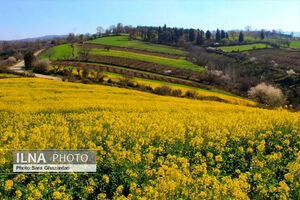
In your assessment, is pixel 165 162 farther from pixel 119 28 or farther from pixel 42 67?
pixel 119 28

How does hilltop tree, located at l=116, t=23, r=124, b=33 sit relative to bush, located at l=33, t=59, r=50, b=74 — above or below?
above

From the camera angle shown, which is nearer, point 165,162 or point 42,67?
point 165,162

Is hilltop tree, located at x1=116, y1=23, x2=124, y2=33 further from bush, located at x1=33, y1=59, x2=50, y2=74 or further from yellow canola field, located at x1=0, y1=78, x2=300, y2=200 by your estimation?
yellow canola field, located at x1=0, y1=78, x2=300, y2=200

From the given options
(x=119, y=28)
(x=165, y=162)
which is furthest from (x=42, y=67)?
(x=119, y=28)

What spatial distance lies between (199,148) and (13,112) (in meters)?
11.7

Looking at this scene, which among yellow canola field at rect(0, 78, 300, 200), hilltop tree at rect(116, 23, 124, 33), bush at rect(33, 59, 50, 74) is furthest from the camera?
hilltop tree at rect(116, 23, 124, 33)

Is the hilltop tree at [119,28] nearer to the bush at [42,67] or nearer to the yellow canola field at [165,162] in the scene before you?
the bush at [42,67]

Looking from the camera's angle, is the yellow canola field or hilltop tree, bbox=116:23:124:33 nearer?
the yellow canola field

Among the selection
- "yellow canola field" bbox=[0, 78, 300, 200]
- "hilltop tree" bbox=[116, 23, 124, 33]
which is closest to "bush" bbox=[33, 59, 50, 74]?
"yellow canola field" bbox=[0, 78, 300, 200]

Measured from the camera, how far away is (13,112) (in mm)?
14031

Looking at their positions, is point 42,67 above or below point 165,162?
above

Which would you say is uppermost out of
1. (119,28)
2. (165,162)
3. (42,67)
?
(119,28)

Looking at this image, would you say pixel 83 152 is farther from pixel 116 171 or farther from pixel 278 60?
pixel 278 60

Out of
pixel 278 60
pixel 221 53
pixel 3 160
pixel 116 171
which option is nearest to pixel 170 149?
pixel 116 171
